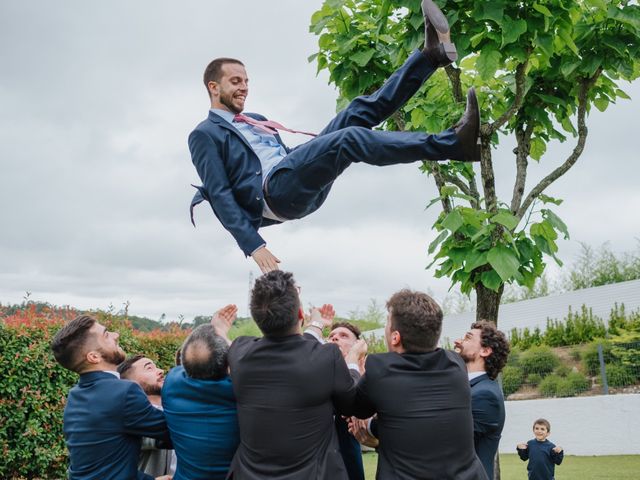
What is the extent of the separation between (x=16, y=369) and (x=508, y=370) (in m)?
9.95

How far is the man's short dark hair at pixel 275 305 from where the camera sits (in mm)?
2615

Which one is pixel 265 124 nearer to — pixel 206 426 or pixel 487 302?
pixel 206 426

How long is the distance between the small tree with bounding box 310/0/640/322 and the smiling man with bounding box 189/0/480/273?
130 centimetres

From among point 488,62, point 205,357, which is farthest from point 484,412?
point 488,62

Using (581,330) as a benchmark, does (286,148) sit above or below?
above

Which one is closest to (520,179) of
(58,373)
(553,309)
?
(58,373)

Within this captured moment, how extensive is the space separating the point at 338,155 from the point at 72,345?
1.58m

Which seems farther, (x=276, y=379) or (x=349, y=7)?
(x=349, y=7)

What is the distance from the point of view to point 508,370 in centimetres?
1356

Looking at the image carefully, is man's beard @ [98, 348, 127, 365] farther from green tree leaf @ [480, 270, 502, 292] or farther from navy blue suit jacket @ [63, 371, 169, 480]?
green tree leaf @ [480, 270, 502, 292]

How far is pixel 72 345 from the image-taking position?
10.5 ft

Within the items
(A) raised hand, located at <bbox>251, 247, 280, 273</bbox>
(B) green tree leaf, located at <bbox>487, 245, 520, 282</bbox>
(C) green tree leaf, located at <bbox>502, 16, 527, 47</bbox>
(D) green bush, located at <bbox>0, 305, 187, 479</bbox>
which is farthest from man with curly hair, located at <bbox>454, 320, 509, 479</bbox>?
(D) green bush, located at <bbox>0, 305, 187, 479</bbox>

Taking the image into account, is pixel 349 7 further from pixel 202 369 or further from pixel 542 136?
pixel 202 369

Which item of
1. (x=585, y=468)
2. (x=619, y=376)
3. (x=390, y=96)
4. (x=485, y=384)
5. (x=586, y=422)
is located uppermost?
(x=390, y=96)
